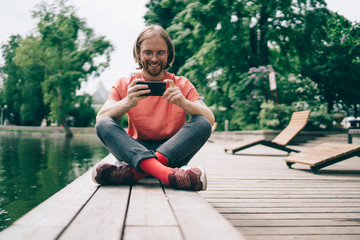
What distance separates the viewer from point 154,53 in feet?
7.43

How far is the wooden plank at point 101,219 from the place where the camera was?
1020mm

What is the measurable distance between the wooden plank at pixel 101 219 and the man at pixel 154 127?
0.28m

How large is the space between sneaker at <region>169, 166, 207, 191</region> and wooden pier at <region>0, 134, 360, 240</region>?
57 mm

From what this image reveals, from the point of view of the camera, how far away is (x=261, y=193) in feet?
9.25

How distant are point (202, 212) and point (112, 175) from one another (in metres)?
0.77

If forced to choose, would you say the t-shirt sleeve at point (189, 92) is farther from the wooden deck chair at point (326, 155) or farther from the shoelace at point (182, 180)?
the wooden deck chair at point (326, 155)

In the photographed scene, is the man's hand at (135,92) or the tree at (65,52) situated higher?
the tree at (65,52)

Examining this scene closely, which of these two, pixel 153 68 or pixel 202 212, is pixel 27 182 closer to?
pixel 153 68

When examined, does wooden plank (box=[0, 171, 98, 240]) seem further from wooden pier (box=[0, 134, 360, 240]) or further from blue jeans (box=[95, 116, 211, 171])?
blue jeans (box=[95, 116, 211, 171])

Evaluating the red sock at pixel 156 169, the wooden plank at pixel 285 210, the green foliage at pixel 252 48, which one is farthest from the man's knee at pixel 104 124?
the green foliage at pixel 252 48

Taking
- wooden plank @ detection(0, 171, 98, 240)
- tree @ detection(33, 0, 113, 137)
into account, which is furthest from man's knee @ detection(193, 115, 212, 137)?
tree @ detection(33, 0, 113, 137)

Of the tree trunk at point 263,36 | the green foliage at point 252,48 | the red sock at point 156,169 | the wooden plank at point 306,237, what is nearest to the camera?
the wooden plank at point 306,237

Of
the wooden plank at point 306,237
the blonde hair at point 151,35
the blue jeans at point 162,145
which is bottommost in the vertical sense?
the wooden plank at point 306,237

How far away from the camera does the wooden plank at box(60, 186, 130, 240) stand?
3.35ft
